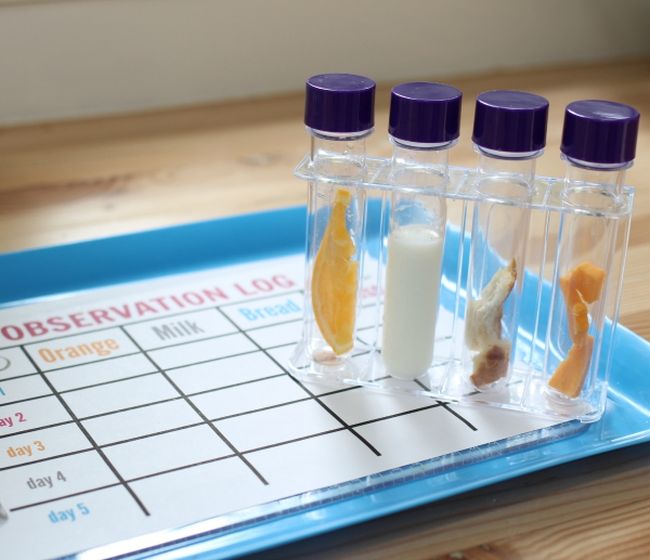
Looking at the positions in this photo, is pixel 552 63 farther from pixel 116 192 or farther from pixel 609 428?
pixel 609 428

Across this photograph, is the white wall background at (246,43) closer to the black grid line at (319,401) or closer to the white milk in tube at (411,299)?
the black grid line at (319,401)

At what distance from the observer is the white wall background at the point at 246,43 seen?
1231mm

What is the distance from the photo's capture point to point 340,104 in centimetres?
67

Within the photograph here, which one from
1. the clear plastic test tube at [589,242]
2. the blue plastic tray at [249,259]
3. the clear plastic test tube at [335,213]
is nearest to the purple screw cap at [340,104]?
the clear plastic test tube at [335,213]

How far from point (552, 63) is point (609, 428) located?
959 millimetres

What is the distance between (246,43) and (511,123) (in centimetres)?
75

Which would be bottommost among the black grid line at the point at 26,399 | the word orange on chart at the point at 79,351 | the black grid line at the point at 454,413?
the word orange on chart at the point at 79,351

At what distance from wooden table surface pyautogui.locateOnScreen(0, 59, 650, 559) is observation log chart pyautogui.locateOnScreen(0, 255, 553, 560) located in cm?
5

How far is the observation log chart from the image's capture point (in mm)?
605

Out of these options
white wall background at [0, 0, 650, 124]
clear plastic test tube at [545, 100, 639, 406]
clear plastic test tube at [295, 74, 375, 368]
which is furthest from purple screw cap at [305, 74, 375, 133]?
white wall background at [0, 0, 650, 124]

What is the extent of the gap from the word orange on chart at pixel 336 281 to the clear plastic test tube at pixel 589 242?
14 centimetres

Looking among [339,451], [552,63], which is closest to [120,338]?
[339,451]

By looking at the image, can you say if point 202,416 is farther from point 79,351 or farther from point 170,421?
point 79,351

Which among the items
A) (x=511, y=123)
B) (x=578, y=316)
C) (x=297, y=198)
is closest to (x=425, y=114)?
(x=511, y=123)
